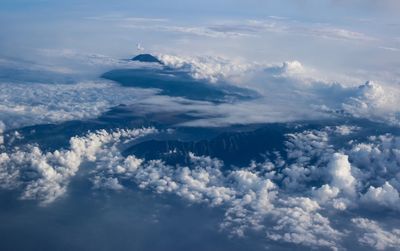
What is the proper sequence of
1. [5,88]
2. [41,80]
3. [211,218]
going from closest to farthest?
[211,218] → [5,88] → [41,80]

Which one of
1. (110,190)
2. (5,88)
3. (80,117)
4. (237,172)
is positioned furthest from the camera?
(5,88)

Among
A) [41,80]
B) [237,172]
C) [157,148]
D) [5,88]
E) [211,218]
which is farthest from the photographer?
[41,80]

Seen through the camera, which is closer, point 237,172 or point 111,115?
point 237,172

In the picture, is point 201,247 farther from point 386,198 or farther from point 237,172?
point 386,198

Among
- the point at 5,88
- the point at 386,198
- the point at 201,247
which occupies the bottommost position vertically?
the point at 201,247

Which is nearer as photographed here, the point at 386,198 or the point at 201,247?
the point at 201,247

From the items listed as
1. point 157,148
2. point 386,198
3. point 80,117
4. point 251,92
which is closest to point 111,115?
point 80,117

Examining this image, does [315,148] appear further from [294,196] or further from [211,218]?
[211,218]

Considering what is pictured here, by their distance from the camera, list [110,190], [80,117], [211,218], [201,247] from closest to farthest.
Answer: [201,247]
[211,218]
[110,190]
[80,117]

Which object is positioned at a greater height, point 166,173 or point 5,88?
point 5,88

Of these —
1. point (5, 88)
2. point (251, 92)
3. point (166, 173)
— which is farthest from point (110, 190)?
point (251, 92)
